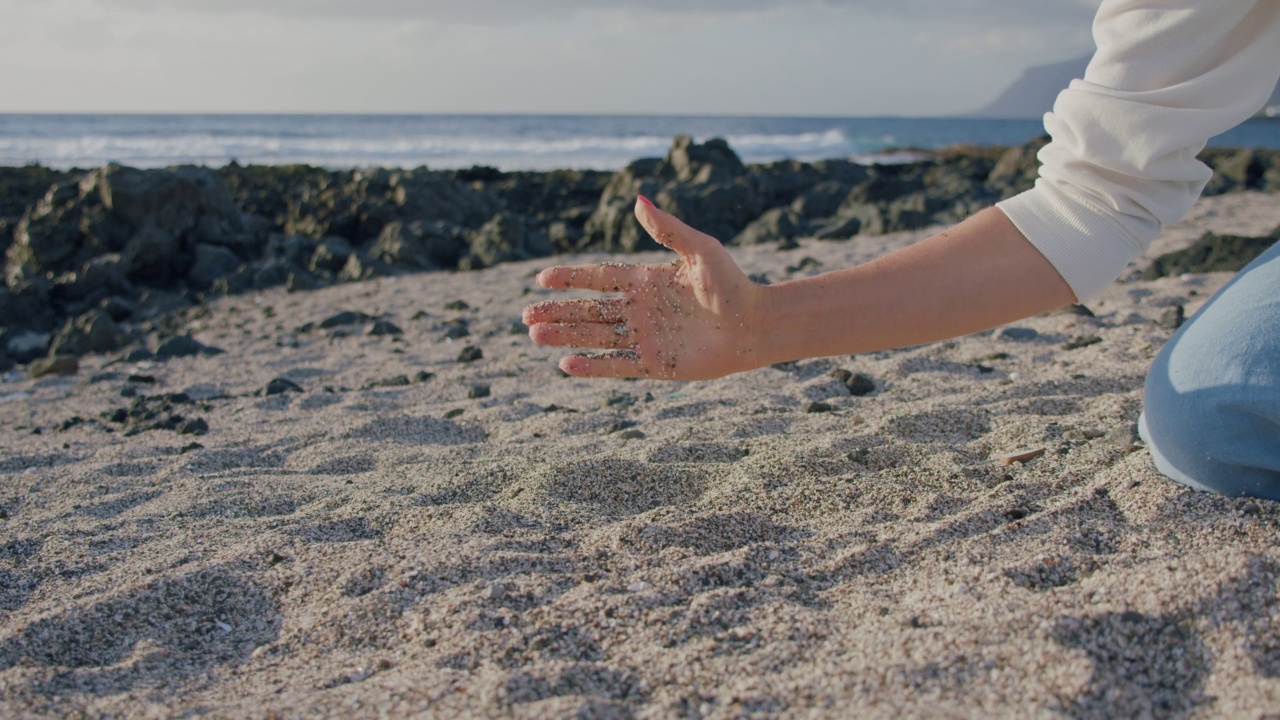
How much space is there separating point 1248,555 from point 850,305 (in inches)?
31.9

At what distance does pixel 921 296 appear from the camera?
189 cm

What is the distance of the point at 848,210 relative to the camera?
32.7ft

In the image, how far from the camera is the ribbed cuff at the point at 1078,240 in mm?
1821

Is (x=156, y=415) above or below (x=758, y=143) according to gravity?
below

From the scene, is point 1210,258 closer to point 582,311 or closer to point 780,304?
point 780,304

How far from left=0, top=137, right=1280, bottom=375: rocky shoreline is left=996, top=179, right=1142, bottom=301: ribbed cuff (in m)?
4.75

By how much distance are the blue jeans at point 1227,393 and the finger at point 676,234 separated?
0.97 m

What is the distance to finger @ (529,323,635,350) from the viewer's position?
6.56 ft

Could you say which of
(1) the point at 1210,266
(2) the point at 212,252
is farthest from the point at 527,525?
(2) the point at 212,252

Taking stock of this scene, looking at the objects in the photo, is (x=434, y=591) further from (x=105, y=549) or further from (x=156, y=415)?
(x=156, y=415)

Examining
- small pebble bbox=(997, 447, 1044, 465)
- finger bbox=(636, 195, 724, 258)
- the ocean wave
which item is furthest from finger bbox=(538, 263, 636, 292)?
the ocean wave

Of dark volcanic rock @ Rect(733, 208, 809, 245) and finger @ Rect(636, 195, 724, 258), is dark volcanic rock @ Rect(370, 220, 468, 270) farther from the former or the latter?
finger @ Rect(636, 195, 724, 258)

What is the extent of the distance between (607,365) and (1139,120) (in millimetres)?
1111

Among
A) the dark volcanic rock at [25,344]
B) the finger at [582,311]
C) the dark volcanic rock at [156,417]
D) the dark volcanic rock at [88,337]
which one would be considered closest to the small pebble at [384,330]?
the dark volcanic rock at [156,417]
